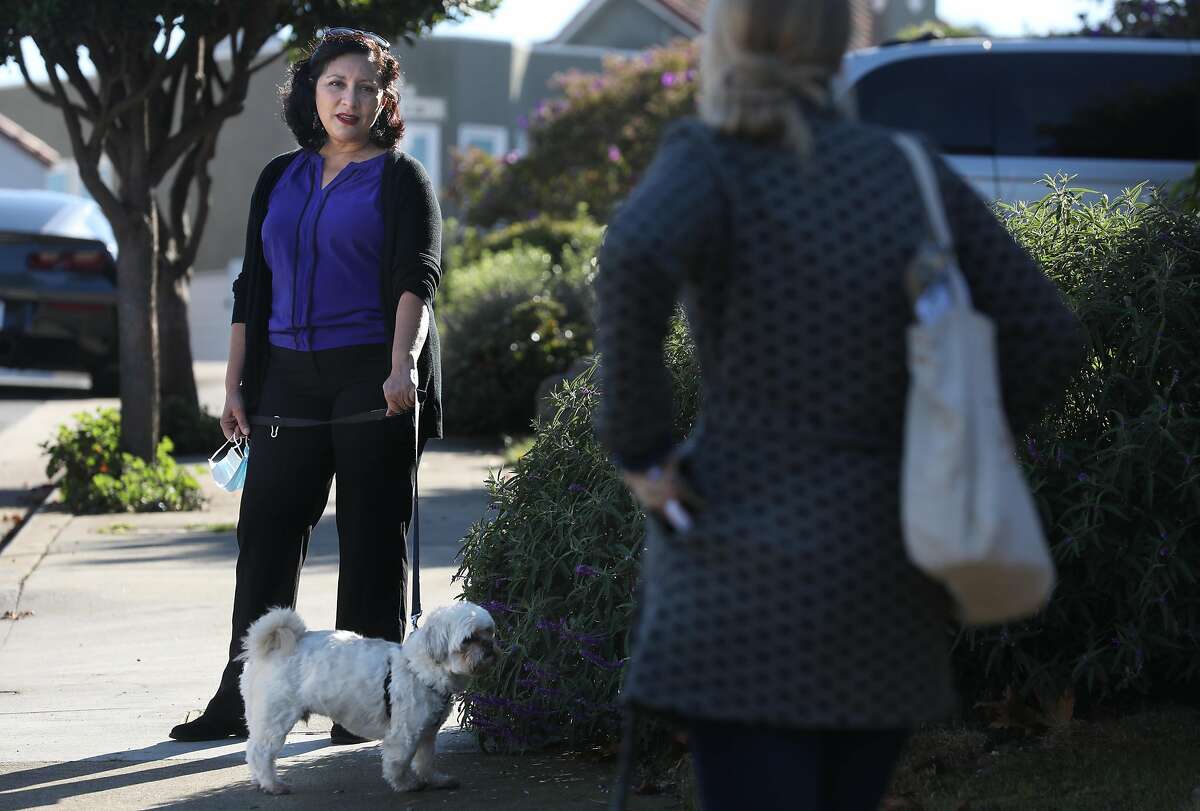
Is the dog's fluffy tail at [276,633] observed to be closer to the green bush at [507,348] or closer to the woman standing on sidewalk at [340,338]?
the woman standing on sidewalk at [340,338]

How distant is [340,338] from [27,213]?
10975mm

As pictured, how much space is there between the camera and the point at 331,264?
4.79 metres

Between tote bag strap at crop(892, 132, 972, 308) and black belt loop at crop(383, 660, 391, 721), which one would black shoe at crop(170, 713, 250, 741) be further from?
tote bag strap at crop(892, 132, 972, 308)

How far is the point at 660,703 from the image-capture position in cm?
243

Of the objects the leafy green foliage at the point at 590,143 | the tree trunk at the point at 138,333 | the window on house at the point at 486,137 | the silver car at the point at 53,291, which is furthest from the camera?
the window on house at the point at 486,137

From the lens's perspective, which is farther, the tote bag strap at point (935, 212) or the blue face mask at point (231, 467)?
the blue face mask at point (231, 467)

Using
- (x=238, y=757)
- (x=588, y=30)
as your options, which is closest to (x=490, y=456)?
(x=238, y=757)

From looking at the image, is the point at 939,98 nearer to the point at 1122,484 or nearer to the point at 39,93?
the point at 39,93

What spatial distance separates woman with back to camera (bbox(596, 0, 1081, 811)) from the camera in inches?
94.7

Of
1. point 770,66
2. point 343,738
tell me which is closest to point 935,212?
point 770,66

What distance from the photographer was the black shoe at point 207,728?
5105 millimetres

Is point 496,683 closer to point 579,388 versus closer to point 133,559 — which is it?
point 579,388

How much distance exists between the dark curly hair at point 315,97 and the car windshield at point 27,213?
10287 mm

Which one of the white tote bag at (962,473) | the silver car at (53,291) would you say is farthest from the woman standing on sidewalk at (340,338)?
the silver car at (53,291)
